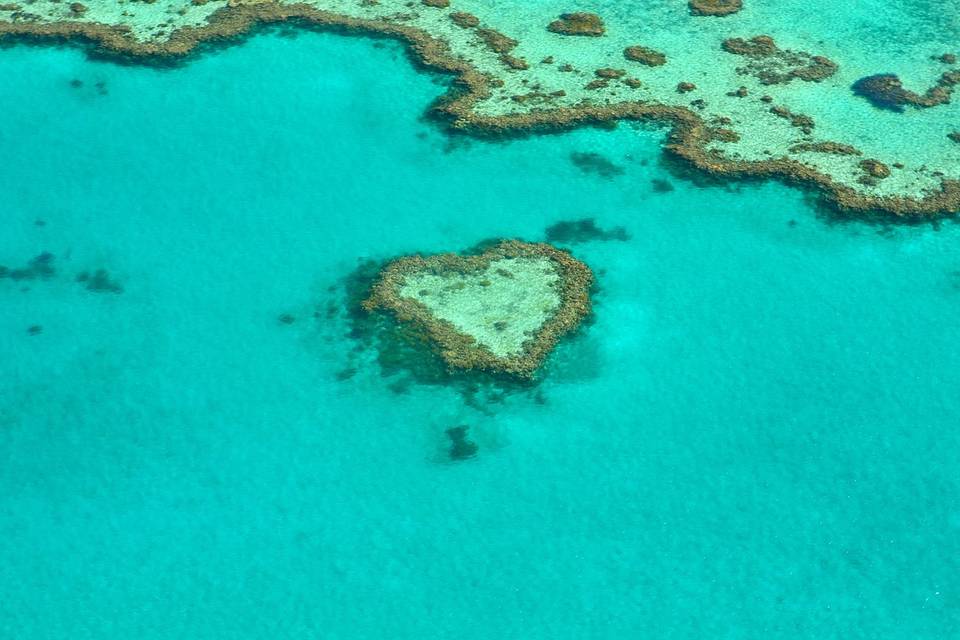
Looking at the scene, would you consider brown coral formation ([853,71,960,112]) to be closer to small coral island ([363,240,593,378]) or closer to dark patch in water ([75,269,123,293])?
small coral island ([363,240,593,378])

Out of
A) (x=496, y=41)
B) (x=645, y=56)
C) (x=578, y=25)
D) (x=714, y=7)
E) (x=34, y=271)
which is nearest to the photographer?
(x=34, y=271)

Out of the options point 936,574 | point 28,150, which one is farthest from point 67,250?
point 936,574

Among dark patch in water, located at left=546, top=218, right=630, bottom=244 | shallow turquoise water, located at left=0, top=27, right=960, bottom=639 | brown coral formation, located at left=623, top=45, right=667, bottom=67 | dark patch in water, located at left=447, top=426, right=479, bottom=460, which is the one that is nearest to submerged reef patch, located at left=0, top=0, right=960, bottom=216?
brown coral formation, located at left=623, top=45, right=667, bottom=67

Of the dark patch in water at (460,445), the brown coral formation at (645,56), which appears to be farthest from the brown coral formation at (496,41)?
the dark patch in water at (460,445)

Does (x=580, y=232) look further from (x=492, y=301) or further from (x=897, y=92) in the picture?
(x=897, y=92)

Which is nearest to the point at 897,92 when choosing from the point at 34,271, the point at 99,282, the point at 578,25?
the point at 578,25

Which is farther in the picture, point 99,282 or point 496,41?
point 496,41

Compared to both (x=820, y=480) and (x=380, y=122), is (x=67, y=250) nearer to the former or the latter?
(x=380, y=122)
